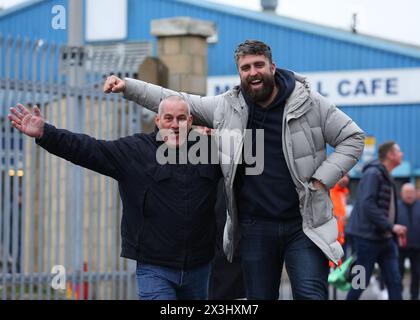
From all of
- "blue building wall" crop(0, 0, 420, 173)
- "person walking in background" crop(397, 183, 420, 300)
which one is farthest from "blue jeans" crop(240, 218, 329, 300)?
"blue building wall" crop(0, 0, 420, 173)

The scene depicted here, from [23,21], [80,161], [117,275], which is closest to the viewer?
[80,161]

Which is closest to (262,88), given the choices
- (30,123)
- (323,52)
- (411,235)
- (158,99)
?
(158,99)

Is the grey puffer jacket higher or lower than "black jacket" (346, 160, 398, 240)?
higher

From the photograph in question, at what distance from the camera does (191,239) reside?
556 centimetres

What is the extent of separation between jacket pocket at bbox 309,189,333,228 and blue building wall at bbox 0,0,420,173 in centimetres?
2210

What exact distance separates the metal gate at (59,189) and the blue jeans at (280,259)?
3980mm

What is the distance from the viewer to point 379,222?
10047 mm

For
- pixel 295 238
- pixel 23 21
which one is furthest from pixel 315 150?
pixel 23 21

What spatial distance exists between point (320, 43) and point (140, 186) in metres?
24.2

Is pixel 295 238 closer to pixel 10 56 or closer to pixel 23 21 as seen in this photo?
pixel 10 56

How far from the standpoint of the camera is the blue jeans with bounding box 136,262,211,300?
18.2ft

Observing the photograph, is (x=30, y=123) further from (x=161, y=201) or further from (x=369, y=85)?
(x=369, y=85)

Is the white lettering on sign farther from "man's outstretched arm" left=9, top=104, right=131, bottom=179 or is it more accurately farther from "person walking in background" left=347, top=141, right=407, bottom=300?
"man's outstretched arm" left=9, top=104, right=131, bottom=179

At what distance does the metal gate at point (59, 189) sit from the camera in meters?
9.38
